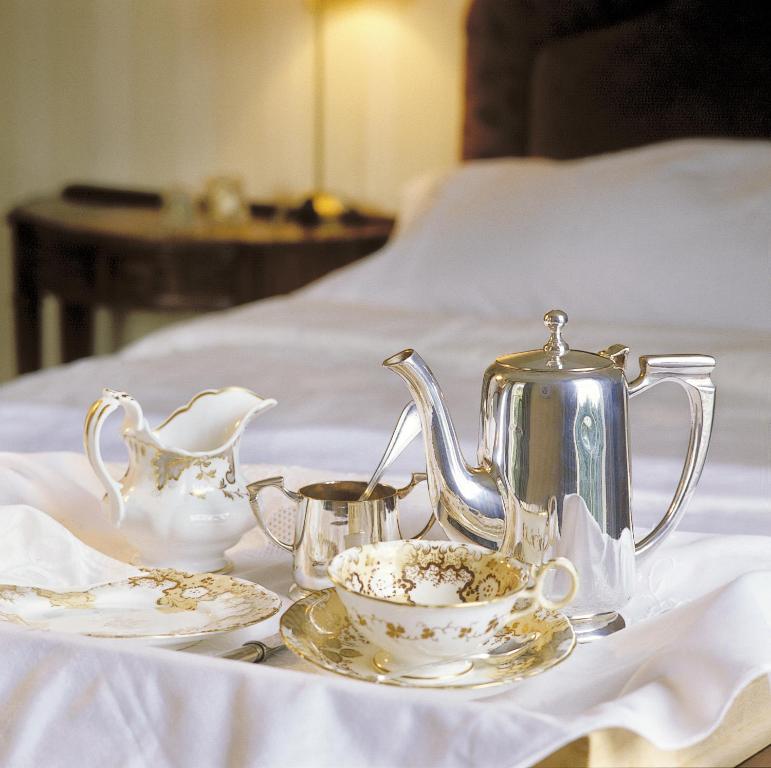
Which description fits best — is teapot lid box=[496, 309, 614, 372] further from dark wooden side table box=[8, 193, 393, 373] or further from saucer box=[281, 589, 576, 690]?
dark wooden side table box=[8, 193, 393, 373]

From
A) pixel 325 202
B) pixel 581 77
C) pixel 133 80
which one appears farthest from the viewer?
pixel 133 80

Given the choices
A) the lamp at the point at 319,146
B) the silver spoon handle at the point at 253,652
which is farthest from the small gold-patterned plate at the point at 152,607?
the lamp at the point at 319,146

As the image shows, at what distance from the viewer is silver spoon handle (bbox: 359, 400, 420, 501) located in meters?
0.69

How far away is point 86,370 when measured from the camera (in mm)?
1452

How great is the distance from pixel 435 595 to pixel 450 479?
9 centimetres

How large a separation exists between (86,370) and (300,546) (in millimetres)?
841

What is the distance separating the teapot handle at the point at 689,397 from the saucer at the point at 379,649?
0.34 feet

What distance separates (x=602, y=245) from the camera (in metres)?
1.66

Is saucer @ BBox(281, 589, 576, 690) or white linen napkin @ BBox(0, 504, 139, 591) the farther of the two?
white linen napkin @ BBox(0, 504, 139, 591)

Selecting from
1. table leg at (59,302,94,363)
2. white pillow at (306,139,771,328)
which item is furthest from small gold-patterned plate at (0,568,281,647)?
table leg at (59,302,94,363)

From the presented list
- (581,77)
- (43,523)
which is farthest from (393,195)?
(43,523)

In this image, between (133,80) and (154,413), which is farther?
(133,80)

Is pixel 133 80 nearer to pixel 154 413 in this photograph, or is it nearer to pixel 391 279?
pixel 391 279

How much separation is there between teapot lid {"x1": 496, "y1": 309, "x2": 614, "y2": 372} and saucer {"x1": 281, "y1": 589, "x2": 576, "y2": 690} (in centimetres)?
13
